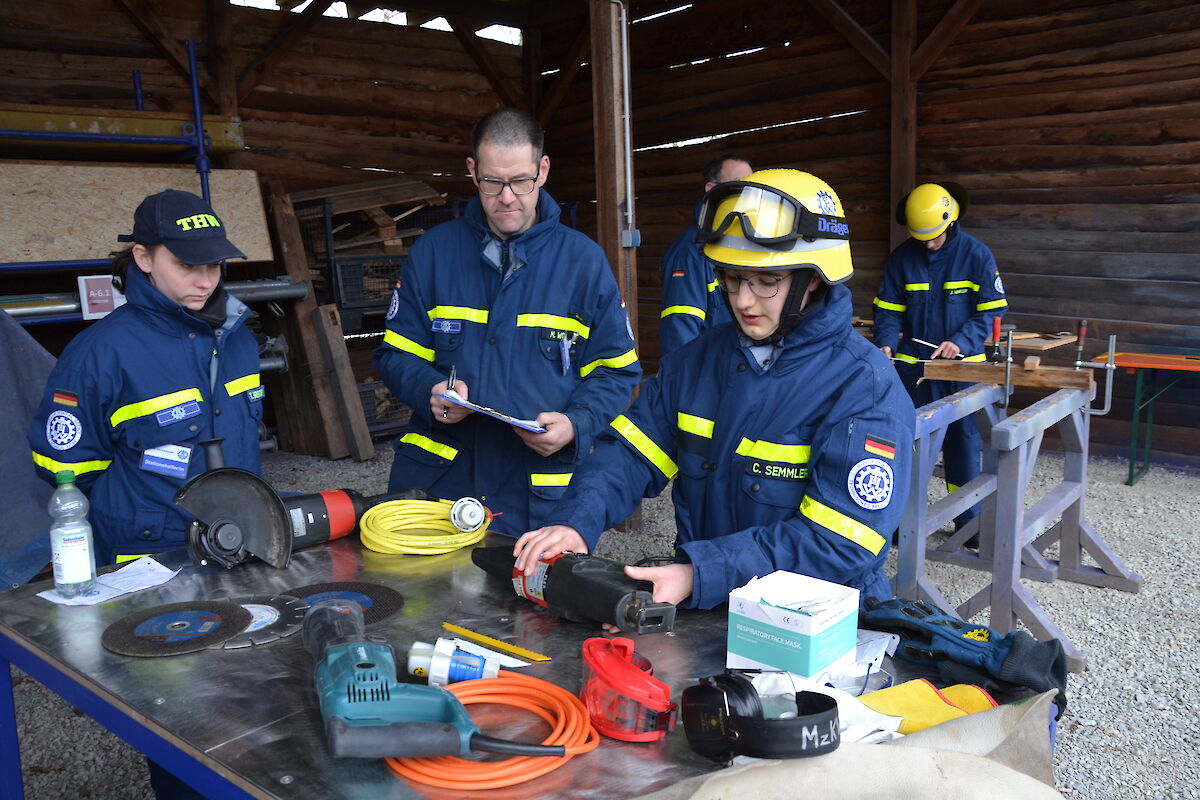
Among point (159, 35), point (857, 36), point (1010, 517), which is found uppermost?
point (159, 35)

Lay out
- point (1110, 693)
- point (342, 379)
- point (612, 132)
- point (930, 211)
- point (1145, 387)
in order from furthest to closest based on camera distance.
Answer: point (342, 379) → point (1145, 387) → point (930, 211) → point (612, 132) → point (1110, 693)

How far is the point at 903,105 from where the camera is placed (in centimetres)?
809

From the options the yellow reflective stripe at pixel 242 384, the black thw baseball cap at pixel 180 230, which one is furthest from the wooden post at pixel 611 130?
the black thw baseball cap at pixel 180 230

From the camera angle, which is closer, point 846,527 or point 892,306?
point 846,527

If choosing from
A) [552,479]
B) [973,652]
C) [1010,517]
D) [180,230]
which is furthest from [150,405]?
[1010,517]

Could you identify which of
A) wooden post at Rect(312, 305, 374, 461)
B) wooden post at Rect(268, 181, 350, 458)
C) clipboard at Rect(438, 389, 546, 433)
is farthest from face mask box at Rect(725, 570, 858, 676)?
wooden post at Rect(268, 181, 350, 458)

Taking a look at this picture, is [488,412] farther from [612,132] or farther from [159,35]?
[159,35]

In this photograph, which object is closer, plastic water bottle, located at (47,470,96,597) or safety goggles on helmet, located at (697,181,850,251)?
safety goggles on helmet, located at (697,181,850,251)

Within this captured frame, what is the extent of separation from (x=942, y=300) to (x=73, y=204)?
5869 millimetres

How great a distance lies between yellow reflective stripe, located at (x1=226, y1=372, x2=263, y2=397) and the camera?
10.4 ft

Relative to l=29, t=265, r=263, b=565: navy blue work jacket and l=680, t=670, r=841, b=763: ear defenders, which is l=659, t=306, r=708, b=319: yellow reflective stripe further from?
l=680, t=670, r=841, b=763: ear defenders

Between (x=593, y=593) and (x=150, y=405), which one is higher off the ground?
(x=150, y=405)

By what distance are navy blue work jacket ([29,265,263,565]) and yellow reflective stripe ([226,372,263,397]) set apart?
0.10 m

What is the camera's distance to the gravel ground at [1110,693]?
330 centimetres
